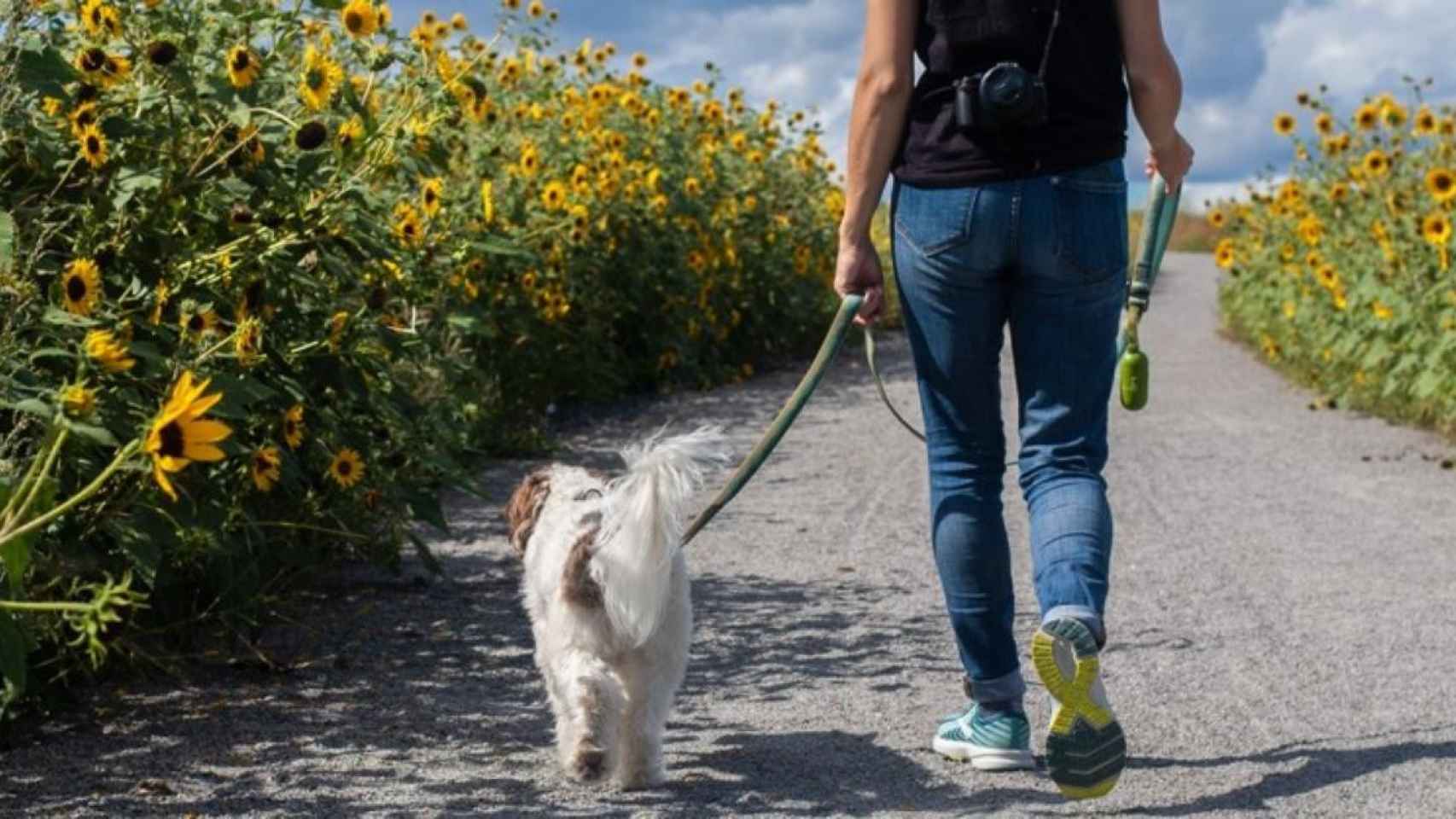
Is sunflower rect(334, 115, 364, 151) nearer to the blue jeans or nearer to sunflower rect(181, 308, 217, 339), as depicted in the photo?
sunflower rect(181, 308, 217, 339)

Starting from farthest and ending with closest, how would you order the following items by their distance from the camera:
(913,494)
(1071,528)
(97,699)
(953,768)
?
(913,494)
(97,699)
(953,768)
(1071,528)

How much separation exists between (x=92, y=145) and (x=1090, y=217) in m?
2.19

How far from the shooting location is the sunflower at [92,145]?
4.27m

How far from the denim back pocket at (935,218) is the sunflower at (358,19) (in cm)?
163

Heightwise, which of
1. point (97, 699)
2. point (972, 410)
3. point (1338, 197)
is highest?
point (1338, 197)

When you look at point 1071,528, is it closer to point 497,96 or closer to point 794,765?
point 794,765

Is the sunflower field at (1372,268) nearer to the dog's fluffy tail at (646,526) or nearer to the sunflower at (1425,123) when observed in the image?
the sunflower at (1425,123)

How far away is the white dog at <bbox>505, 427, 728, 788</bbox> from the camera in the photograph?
12.7ft

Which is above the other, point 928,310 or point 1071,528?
point 928,310

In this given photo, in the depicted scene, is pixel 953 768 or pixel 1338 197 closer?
pixel 953 768

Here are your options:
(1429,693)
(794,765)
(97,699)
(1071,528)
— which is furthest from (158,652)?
(1429,693)

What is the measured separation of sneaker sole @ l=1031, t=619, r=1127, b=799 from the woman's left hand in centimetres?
85

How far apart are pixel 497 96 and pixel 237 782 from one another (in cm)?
699

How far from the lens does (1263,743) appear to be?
451 centimetres
